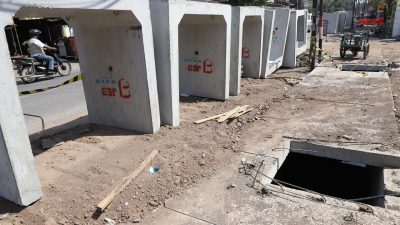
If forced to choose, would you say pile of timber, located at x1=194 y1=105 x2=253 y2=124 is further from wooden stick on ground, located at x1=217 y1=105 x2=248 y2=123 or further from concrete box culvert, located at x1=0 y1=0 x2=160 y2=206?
concrete box culvert, located at x1=0 y1=0 x2=160 y2=206

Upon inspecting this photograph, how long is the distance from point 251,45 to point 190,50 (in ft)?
10.6

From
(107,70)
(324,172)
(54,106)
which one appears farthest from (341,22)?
(107,70)

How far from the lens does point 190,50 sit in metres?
9.47

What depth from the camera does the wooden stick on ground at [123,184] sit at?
4230 mm

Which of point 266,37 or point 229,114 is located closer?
point 229,114

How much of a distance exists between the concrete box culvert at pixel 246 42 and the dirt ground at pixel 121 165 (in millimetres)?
2267

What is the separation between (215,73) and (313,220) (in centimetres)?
585

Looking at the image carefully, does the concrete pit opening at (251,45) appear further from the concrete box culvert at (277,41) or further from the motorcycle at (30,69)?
the motorcycle at (30,69)

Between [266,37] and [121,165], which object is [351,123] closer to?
[121,165]

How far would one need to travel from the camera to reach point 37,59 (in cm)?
1306

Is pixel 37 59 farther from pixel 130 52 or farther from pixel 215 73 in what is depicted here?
pixel 130 52

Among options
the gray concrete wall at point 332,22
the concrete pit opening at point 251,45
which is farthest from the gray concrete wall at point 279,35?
the gray concrete wall at point 332,22

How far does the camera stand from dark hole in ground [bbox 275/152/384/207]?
303 inches

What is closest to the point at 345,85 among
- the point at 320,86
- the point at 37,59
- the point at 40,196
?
the point at 320,86
